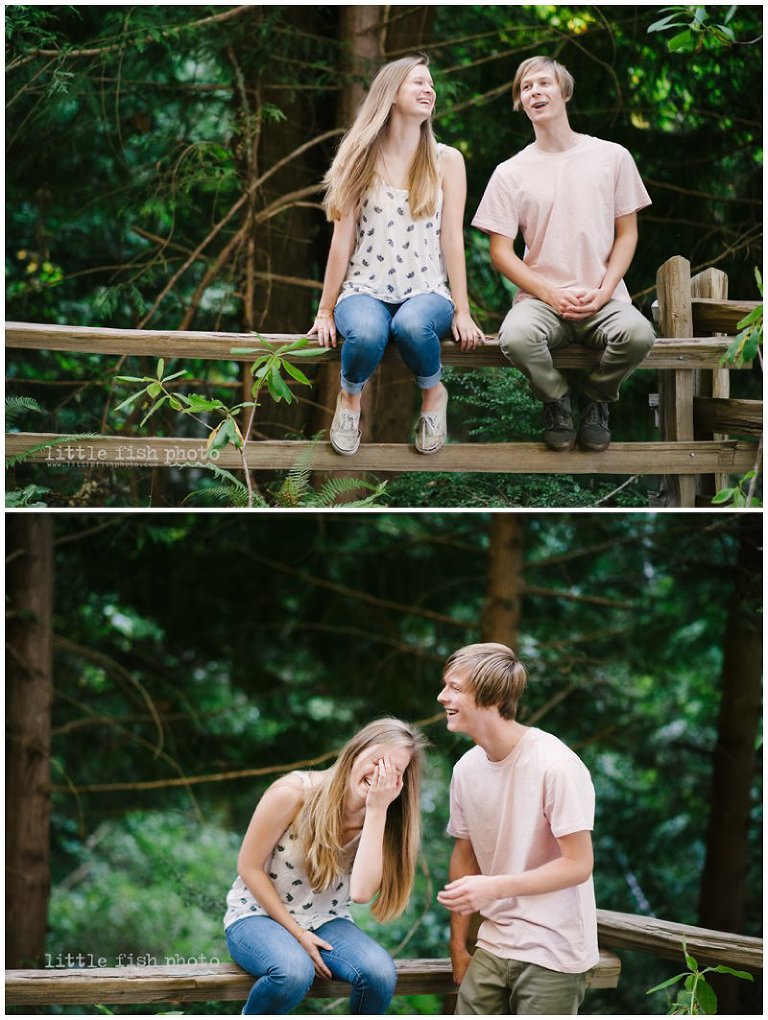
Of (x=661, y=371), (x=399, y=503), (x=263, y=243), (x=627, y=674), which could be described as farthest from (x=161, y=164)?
(x=627, y=674)

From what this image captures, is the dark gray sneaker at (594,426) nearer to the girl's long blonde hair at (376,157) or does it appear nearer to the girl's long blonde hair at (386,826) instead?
the girl's long blonde hair at (376,157)

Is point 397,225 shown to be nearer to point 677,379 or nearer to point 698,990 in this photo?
point 677,379

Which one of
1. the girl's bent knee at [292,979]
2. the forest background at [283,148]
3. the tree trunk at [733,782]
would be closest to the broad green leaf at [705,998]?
the girl's bent knee at [292,979]

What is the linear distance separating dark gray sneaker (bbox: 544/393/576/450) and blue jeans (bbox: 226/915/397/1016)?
205 centimetres

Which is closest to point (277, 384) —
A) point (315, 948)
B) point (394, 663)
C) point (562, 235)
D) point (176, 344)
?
point (176, 344)

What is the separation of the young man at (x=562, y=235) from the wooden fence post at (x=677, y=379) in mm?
536

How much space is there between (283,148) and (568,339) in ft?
8.85

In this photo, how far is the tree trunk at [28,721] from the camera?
586 centimetres

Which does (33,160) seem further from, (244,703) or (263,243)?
(244,703)

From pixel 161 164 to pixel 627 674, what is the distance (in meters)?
4.56

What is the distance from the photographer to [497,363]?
4047 mm

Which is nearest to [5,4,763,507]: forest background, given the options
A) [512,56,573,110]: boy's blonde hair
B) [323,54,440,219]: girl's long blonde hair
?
[323,54,440,219]: girl's long blonde hair

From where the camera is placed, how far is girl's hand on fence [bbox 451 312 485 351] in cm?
383

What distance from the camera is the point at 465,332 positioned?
383cm
